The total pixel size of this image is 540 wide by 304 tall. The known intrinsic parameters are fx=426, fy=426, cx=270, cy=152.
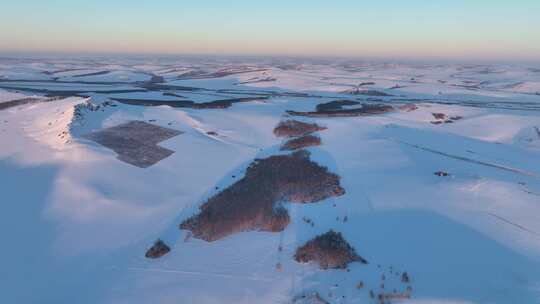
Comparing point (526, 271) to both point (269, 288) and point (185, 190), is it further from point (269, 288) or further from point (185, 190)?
point (185, 190)

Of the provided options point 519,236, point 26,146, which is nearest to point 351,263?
point 519,236

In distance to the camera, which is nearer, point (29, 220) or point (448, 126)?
point (29, 220)

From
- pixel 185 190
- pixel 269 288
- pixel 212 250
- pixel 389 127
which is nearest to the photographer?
pixel 269 288

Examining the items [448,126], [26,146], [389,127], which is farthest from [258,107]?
[26,146]

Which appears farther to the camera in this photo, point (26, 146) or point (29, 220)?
point (26, 146)

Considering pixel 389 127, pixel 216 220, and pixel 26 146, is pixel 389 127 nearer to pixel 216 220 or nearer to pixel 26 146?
pixel 216 220

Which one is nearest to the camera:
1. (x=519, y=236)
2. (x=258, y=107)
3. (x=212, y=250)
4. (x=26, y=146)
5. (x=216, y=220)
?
(x=212, y=250)

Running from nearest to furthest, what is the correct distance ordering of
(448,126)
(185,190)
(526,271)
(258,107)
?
(526,271), (185,190), (448,126), (258,107)

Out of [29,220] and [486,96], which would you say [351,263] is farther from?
[486,96]

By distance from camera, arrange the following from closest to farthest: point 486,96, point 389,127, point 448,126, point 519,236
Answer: point 519,236
point 389,127
point 448,126
point 486,96
